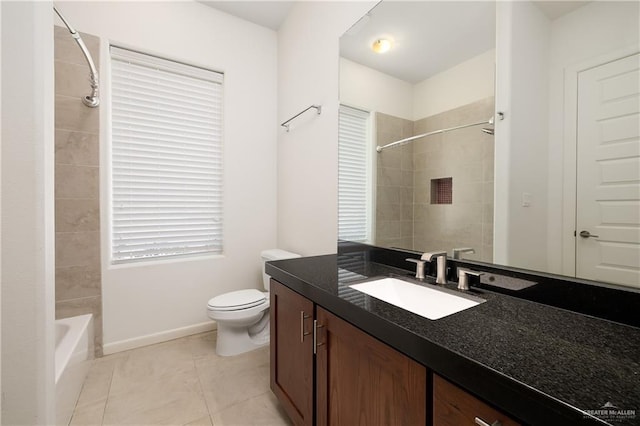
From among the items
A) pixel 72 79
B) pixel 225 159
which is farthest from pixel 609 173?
pixel 72 79

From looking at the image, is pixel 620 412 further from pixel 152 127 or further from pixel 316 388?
pixel 152 127

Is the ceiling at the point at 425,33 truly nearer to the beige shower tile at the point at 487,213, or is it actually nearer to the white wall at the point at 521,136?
the white wall at the point at 521,136

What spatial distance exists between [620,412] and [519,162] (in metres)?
0.79

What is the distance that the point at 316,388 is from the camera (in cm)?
102

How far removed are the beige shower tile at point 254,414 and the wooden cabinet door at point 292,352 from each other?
0.58 feet

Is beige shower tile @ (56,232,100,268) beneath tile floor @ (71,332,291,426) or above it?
above

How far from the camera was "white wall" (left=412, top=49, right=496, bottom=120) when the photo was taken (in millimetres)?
1054

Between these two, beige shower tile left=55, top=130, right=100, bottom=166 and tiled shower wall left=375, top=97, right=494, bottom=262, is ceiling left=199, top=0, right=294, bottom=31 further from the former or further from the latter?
tiled shower wall left=375, top=97, right=494, bottom=262

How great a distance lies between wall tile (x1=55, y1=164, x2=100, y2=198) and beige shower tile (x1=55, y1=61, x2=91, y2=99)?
0.51 m

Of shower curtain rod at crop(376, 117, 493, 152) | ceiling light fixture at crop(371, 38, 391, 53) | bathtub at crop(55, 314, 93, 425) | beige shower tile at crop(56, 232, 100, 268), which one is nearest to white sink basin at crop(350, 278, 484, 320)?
shower curtain rod at crop(376, 117, 493, 152)

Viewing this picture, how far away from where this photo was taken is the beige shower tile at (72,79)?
1.82m

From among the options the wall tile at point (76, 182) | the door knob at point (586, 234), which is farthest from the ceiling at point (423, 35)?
the wall tile at point (76, 182)

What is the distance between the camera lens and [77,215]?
187 centimetres

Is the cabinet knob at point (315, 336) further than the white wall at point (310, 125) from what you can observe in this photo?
No
